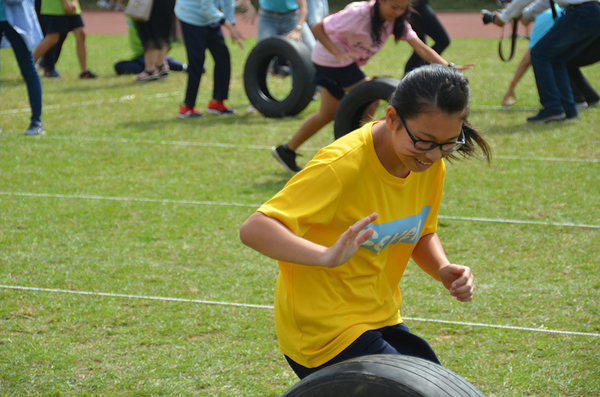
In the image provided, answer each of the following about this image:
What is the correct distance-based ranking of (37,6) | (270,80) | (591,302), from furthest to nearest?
(37,6) → (270,80) → (591,302)

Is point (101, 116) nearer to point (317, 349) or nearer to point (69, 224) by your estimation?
point (69, 224)

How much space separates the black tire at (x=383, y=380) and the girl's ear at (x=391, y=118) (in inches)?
27.0

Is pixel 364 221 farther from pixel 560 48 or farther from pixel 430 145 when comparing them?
pixel 560 48

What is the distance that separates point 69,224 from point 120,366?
2.05m

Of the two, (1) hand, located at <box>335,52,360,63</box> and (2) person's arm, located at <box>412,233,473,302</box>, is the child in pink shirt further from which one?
(2) person's arm, located at <box>412,233,473,302</box>

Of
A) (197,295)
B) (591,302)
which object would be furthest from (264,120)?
(591,302)

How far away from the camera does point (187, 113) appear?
816 centimetres

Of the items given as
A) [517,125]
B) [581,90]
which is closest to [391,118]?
[517,125]

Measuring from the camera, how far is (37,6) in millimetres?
11812

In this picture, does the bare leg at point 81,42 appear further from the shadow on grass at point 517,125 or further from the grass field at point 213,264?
the shadow on grass at point 517,125

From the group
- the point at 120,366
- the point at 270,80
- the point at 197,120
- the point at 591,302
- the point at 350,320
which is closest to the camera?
the point at 350,320

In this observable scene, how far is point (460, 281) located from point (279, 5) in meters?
7.19

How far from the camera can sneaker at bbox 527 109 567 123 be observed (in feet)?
23.5

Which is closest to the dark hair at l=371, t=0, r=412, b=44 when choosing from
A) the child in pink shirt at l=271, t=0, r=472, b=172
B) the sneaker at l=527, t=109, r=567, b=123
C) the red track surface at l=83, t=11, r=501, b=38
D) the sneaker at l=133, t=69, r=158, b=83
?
the child in pink shirt at l=271, t=0, r=472, b=172
